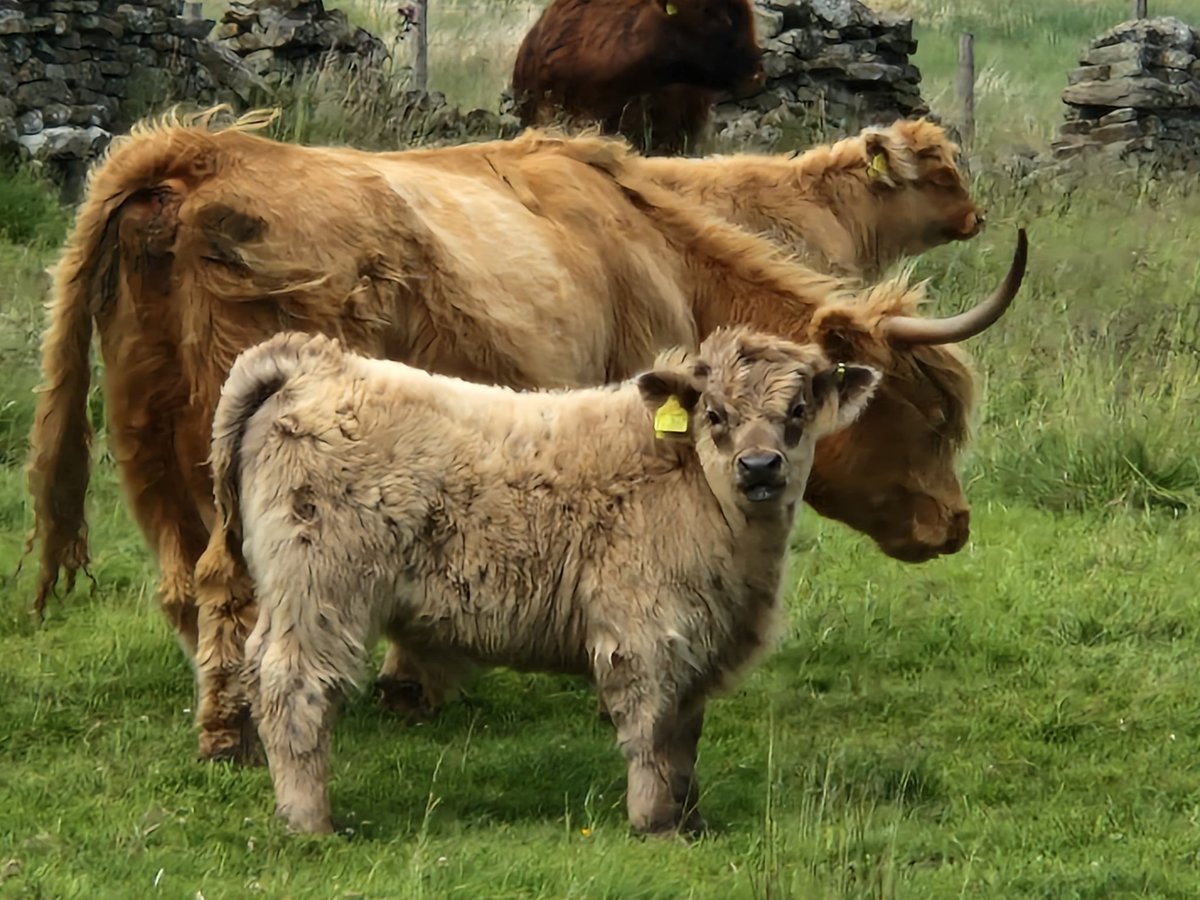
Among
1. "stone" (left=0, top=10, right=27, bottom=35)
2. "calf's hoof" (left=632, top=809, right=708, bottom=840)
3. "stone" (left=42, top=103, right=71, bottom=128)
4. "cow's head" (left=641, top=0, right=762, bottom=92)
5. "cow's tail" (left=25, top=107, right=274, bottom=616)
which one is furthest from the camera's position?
"cow's head" (left=641, top=0, right=762, bottom=92)

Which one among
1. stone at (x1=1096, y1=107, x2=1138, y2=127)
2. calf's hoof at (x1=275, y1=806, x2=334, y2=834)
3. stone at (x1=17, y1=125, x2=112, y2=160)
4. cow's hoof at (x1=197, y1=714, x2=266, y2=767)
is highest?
calf's hoof at (x1=275, y1=806, x2=334, y2=834)

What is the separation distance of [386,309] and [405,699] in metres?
1.31

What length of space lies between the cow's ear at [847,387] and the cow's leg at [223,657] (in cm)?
161

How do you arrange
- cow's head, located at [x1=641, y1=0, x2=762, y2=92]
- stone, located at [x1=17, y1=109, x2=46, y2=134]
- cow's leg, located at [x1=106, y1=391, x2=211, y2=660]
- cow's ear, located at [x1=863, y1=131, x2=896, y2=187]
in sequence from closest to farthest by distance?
cow's leg, located at [x1=106, y1=391, x2=211, y2=660]
cow's ear, located at [x1=863, y1=131, x2=896, y2=187]
stone, located at [x1=17, y1=109, x2=46, y2=134]
cow's head, located at [x1=641, y1=0, x2=762, y2=92]

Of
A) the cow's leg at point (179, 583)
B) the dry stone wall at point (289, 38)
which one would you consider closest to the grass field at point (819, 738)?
the cow's leg at point (179, 583)

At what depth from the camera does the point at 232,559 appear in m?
5.15

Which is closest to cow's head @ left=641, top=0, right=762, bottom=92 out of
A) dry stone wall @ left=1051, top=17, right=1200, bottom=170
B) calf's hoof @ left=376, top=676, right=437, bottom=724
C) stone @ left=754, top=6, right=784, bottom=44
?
stone @ left=754, top=6, right=784, bottom=44

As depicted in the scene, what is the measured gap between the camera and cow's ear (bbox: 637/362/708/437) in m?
4.73

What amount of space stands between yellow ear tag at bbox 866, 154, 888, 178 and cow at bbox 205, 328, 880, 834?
2.73 m

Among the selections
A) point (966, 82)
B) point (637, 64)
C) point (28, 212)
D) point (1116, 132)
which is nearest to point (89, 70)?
point (28, 212)

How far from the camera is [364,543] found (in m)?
4.66

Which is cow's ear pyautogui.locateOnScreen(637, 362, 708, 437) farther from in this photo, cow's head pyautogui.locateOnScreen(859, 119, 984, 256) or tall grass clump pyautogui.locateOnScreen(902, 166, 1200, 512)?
tall grass clump pyautogui.locateOnScreen(902, 166, 1200, 512)

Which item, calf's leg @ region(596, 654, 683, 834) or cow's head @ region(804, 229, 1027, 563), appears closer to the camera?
calf's leg @ region(596, 654, 683, 834)

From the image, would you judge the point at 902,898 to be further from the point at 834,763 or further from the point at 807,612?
the point at 807,612
